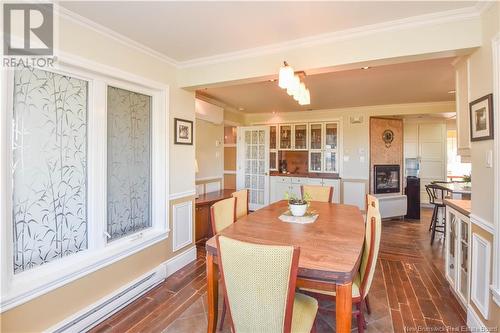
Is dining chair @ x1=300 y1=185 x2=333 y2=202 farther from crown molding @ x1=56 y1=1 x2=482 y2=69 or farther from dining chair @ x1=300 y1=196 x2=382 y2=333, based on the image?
crown molding @ x1=56 y1=1 x2=482 y2=69

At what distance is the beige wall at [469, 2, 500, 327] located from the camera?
1.67 metres

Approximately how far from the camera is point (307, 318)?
4.56 ft

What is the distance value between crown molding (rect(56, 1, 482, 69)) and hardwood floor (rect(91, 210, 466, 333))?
7.66ft

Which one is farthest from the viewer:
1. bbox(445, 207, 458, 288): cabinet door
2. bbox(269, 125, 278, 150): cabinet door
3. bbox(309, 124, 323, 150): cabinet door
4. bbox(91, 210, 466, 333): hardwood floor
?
bbox(269, 125, 278, 150): cabinet door

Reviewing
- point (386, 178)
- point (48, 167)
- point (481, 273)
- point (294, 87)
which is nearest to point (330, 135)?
point (386, 178)

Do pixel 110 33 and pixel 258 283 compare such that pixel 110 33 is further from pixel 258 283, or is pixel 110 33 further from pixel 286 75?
pixel 258 283

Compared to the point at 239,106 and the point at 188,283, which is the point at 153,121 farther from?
the point at 239,106

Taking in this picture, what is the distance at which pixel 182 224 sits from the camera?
3.12 metres

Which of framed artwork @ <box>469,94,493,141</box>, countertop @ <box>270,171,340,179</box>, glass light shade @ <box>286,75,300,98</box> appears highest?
glass light shade @ <box>286,75,300,98</box>

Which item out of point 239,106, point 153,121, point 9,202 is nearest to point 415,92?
point 239,106

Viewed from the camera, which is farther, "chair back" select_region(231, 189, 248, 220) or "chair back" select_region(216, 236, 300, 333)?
"chair back" select_region(231, 189, 248, 220)

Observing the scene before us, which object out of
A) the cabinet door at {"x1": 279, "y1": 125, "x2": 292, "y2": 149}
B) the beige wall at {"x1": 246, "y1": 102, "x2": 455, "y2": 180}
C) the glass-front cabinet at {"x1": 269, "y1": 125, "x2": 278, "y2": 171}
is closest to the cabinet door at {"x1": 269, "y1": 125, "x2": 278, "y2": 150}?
the glass-front cabinet at {"x1": 269, "y1": 125, "x2": 278, "y2": 171}

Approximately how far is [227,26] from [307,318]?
84.0 inches

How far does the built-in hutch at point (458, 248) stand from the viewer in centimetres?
212
